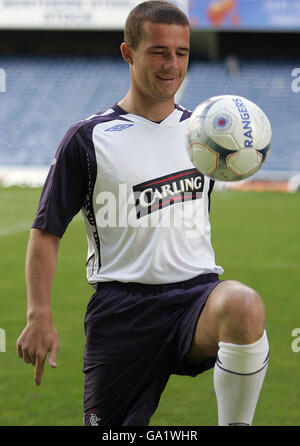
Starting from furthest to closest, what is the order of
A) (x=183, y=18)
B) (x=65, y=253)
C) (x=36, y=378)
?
(x=65, y=253)
(x=183, y=18)
(x=36, y=378)

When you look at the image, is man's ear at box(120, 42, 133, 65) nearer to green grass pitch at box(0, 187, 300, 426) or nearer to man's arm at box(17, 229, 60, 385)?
man's arm at box(17, 229, 60, 385)

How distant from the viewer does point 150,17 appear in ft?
9.68

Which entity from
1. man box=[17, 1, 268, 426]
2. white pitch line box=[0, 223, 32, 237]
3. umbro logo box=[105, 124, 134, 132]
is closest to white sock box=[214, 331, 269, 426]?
man box=[17, 1, 268, 426]

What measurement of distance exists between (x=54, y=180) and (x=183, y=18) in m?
0.83

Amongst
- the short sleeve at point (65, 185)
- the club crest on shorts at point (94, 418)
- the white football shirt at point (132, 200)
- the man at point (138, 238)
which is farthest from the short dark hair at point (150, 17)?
the club crest on shorts at point (94, 418)

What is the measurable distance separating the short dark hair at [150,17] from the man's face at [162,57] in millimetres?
21

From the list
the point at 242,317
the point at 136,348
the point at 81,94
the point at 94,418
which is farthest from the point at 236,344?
the point at 81,94

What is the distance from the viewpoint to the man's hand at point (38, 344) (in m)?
2.72

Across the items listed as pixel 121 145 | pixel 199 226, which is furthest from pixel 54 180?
pixel 199 226

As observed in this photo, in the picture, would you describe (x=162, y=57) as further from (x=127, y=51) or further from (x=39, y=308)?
(x=39, y=308)

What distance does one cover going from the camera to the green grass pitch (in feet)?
13.9

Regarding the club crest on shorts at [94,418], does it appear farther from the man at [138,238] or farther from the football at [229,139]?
the football at [229,139]

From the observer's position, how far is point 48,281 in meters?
2.83
